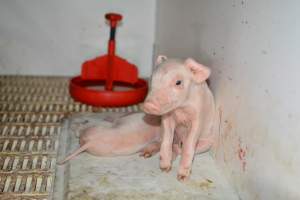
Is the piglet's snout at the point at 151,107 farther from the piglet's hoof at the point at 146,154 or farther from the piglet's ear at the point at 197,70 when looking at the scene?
the piglet's hoof at the point at 146,154

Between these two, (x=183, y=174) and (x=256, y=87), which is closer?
(x=256, y=87)

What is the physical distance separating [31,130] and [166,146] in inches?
22.8

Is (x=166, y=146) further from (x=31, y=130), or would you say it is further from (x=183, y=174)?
(x=31, y=130)

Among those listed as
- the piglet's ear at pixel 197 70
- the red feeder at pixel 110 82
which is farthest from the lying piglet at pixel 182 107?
the red feeder at pixel 110 82

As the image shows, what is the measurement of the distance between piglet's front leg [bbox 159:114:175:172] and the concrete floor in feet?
0.08

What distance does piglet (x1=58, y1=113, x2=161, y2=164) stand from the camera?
1.44 m

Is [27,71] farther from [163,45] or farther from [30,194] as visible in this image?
[30,194]

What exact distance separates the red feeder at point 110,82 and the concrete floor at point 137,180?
0.51 m

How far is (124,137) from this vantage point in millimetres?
1461

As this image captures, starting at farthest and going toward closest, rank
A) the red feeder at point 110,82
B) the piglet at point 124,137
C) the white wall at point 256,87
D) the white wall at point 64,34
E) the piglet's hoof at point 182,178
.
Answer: the white wall at point 64,34 → the red feeder at point 110,82 → the piglet at point 124,137 → the piglet's hoof at point 182,178 → the white wall at point 256,87

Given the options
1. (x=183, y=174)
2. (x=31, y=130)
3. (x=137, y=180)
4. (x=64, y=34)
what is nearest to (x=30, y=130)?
(x=31, y=130)

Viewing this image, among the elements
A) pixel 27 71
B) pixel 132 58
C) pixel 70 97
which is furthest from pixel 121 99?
pixel 27 71

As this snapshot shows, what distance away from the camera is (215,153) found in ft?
4.86

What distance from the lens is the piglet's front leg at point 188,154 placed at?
1.33 metres
